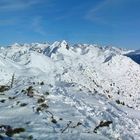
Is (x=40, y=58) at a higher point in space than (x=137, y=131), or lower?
higher

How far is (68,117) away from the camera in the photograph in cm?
2348

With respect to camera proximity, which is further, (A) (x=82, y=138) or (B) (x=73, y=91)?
(B) (x=73, y=91)

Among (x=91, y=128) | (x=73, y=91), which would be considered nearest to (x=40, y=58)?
(x=73, y=91)

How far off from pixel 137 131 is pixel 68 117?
401 cm

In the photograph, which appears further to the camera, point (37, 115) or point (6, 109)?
point (6, 109)

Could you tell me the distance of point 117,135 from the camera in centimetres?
2128

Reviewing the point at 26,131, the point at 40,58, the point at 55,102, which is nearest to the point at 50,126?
the point at 26,131

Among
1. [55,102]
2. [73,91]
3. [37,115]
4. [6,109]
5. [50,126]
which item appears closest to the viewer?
[50,126]

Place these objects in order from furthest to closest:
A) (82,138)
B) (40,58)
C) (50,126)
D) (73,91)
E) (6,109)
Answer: (40,58) → (73,91) → (6,109) → (50,126) → (82,138)

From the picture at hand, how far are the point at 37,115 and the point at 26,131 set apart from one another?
3832 mm

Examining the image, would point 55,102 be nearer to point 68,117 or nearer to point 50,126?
point 68,117

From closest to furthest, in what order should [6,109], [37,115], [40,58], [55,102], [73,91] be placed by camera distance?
[37,115]
[6,109]
[55,102]
[73,91]
[40,58]

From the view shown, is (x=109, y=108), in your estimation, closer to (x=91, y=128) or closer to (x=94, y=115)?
(x=94, y=115)

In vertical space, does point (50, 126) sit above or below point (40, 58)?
below
